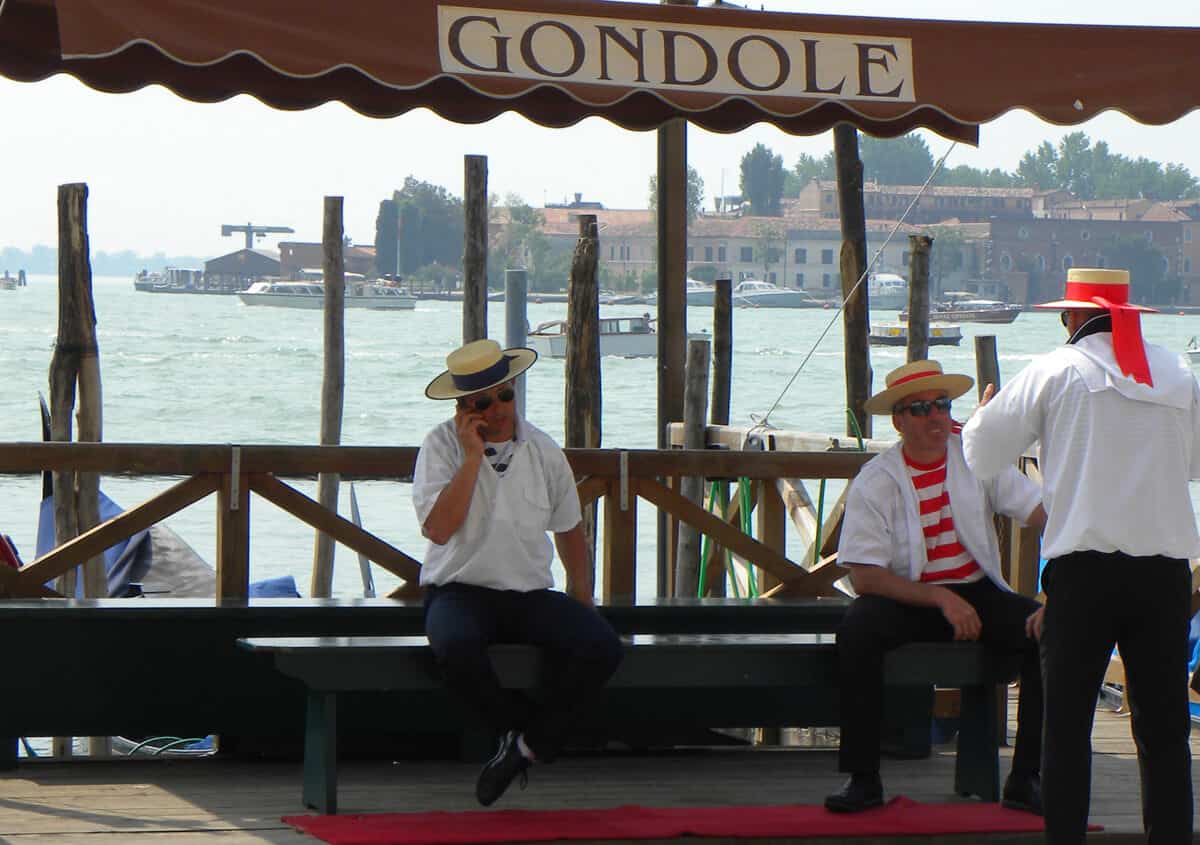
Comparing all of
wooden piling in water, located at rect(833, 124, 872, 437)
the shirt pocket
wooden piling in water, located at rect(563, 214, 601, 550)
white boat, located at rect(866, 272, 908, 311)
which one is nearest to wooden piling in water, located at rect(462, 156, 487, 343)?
wooden piling in water, located at rect(563, 214, 601, 550)

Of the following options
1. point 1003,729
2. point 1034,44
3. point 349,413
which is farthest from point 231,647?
point 349,413

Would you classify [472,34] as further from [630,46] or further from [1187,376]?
[1187,376]

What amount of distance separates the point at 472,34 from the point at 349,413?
4056 cm

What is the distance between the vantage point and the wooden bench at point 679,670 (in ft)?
16.3

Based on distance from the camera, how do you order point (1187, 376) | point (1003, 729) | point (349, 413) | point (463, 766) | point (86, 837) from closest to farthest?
point (1187, 376), point (86, 837), point (463, 766), point (1003, 729), point (349, 413)

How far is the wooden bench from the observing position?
Answer: 4.96 meters

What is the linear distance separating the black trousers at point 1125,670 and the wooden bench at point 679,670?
695 mm

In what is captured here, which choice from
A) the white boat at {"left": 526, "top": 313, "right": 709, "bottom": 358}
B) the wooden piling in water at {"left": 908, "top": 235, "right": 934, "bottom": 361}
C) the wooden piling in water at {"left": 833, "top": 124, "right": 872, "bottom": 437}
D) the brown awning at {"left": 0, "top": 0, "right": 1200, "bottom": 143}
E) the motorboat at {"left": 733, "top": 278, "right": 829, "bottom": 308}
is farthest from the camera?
the motorboat at {"left": 733, "top": 278, "right": 829, "bottom": 308}

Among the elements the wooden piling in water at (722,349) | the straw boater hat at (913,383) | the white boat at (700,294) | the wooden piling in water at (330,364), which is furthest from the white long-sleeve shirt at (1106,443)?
the white boat at (700,294)

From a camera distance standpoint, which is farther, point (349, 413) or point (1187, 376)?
point (349, 413)

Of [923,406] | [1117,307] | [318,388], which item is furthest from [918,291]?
[318,388]

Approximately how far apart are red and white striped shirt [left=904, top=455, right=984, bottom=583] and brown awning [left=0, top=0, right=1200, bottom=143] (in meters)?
1.31

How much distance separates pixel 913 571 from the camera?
5098 millimetres

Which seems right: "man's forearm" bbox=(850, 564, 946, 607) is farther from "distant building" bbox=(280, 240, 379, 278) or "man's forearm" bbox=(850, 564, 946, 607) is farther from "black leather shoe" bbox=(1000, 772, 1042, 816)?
"distant building" bbox=(280, 240, 379, 278)
